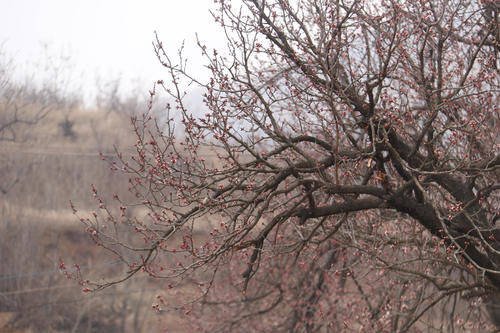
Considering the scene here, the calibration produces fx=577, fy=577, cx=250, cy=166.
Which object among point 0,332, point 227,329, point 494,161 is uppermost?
point 494,161

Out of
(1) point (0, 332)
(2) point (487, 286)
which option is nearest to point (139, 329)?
(1) point (0, 332)

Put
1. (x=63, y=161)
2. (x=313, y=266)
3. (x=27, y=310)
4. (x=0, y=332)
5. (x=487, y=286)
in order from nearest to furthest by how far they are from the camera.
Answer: (x=487, y=286) < (x=313, y=266) < (x=0, y=332) < (x=27, y=310) < (x=63, y=161)

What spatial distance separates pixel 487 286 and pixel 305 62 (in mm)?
3044

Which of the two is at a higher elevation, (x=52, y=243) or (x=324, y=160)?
(x=324, y=160)

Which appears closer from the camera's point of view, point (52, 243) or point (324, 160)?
point (324, 160)

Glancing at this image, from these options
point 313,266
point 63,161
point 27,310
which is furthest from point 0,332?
point 313,266

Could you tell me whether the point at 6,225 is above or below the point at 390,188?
below

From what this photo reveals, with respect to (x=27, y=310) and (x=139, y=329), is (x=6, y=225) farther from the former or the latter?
(x=139, y=329)

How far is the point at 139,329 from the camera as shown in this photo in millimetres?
23828

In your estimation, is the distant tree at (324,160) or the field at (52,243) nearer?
the distant tree at (324,160)

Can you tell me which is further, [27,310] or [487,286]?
[27,310]

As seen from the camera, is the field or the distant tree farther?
the field

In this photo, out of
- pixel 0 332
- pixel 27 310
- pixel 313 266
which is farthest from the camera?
pixel 27 310

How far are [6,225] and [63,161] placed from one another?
398cm
